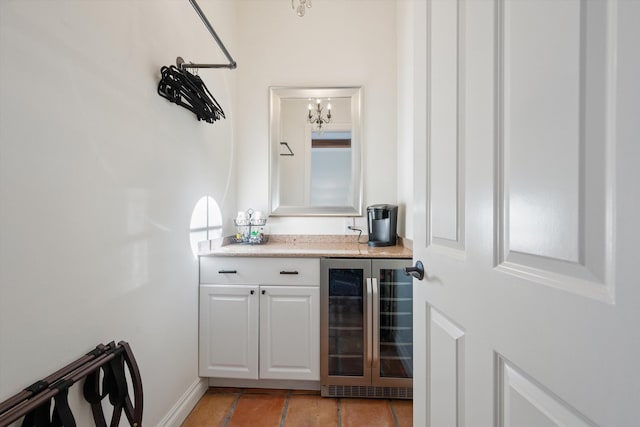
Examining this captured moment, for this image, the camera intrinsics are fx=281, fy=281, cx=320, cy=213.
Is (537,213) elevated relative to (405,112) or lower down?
lower down

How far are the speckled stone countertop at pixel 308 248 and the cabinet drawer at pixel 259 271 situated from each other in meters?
0.05

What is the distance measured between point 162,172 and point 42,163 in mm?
592

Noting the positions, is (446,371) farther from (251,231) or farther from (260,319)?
(251,231)

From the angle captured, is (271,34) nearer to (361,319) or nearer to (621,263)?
(361,319)

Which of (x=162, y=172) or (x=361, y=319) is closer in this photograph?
(x=162, y=172)

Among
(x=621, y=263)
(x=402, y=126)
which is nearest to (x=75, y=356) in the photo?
(x=621, y=263)

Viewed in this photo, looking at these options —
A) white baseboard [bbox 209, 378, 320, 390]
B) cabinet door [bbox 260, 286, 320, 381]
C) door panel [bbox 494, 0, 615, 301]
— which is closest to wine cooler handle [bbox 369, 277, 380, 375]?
cabinet door [bbox 260, 286, 320, 381]

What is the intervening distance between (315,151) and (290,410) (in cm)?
195

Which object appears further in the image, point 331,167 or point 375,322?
point 331,167

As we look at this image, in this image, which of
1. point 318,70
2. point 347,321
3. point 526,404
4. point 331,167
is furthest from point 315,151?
point 526,404

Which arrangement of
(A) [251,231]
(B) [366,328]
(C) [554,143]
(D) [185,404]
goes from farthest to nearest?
(A) [251,231] → (B) [366,328] → (D) [185,404] → (C) [554,143]

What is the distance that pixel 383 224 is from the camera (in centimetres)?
221

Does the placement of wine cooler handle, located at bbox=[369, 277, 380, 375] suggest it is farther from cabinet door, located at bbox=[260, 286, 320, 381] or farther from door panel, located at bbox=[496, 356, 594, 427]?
door panel, located at bbox=[496, 356, 594, 427]

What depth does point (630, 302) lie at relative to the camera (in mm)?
376
